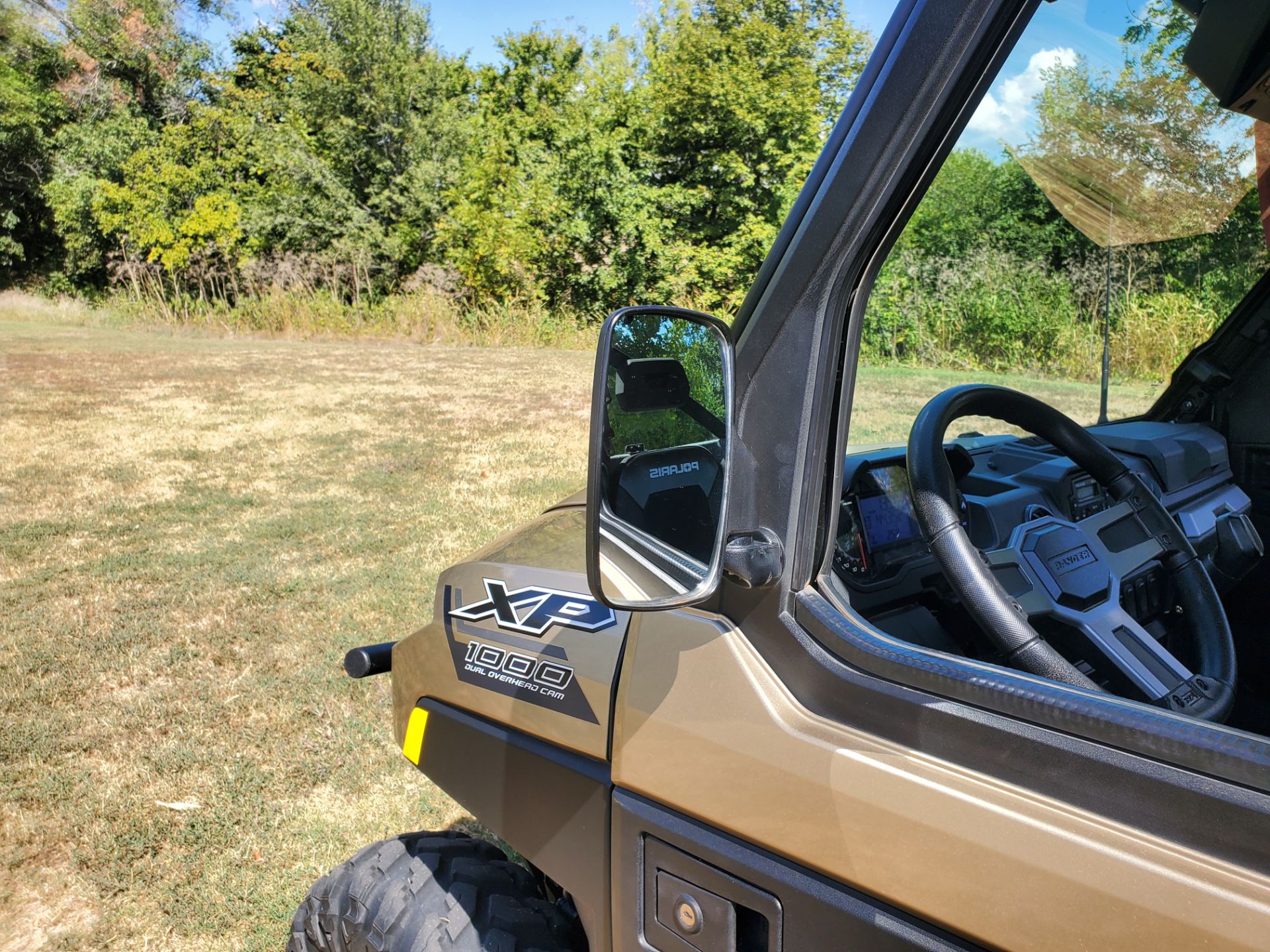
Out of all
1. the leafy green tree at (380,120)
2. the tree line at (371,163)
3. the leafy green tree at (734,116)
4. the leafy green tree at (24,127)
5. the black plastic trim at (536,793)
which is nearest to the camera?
the black plastic trim at (536,793)

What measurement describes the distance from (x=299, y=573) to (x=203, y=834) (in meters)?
2.62

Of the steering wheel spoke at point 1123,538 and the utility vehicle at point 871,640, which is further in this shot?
the steering wheel spoke at point 1123,538

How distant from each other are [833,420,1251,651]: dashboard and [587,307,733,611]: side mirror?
20 cm

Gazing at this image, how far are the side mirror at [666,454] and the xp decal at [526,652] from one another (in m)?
0.16

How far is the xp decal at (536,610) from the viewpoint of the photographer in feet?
4.47

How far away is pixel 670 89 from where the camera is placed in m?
19.9

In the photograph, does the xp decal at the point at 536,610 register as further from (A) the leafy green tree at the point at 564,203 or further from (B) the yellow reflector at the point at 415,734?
(A) the leafy green tree at the point at 564,203

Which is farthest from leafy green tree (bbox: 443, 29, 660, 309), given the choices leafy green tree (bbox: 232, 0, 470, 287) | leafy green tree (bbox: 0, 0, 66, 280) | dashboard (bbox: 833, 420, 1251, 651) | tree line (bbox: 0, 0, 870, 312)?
dashboard (bbox: 833, 420, 1251, 651)

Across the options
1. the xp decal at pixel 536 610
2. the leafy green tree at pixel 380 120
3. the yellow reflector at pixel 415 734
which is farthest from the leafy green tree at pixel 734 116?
the leafy green tree at pixel 380 120

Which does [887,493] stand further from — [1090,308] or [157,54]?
[157,54]

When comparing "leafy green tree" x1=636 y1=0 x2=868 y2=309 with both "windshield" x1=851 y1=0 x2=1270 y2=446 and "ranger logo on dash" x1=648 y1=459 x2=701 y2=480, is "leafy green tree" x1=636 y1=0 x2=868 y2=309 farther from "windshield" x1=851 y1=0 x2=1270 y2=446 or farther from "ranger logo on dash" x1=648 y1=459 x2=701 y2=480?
"ranger logo on dash" x1=648 y1=459 x2=701 y2=480

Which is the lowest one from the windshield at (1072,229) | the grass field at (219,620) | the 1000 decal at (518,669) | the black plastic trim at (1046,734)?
the grass field at (219,620)

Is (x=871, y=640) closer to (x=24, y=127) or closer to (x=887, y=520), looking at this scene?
(x=887, y=520)

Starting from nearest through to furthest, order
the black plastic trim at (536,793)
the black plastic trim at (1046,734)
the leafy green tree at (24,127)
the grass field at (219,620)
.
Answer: the black plastic trim at (1046,734)
the black plastic trim at (536,793)
the grass field at (219,620)
the leafy green tree at (24,127)
